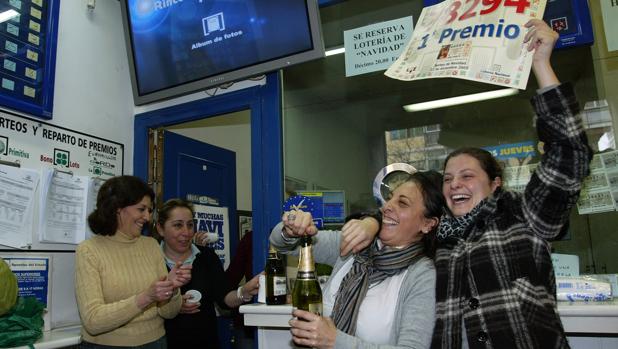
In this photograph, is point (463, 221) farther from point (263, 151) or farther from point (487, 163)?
point (263, 151)

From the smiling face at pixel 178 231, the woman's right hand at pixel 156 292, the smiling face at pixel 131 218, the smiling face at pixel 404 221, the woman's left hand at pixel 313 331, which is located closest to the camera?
the woman's left hand at pixel 313 331

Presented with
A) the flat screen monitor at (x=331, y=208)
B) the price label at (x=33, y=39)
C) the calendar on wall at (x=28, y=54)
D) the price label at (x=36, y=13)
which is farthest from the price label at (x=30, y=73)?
the flat screen monitor at (x=331, y=208)

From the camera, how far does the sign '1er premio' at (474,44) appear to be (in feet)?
4.69

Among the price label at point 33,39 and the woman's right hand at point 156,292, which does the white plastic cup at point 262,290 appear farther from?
the price label at point 33,39

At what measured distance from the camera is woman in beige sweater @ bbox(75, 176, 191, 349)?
1717 millimetres

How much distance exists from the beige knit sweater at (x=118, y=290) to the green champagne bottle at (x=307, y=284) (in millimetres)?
809

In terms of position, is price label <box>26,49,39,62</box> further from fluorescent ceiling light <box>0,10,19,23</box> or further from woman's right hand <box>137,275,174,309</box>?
woman's right hand <box>137,275,174,309</box>

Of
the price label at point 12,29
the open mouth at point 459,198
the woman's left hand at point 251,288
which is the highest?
the price label at point 12,29

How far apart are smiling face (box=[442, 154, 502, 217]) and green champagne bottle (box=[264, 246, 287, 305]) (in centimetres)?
78

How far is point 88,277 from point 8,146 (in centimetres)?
72

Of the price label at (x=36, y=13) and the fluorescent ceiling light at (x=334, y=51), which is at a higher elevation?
the price label at (x=36, y=13)

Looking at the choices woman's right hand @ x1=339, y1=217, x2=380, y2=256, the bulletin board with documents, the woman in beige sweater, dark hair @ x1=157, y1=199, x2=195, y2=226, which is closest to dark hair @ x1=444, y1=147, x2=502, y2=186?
woman's right hand @ x1=339, y1=217, x2=380, y2=256

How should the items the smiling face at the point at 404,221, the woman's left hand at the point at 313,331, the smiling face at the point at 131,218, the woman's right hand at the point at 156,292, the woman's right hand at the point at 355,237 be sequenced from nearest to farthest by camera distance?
the woman's left hand at the point at 313,331 < the woman's right hand at the point at 355,237 < the smiling face at the point at 404,221 < the woman's right hand at the point at 156,292 < the smiling face at the point at 131,218

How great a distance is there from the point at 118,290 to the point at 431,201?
49.3 inches
